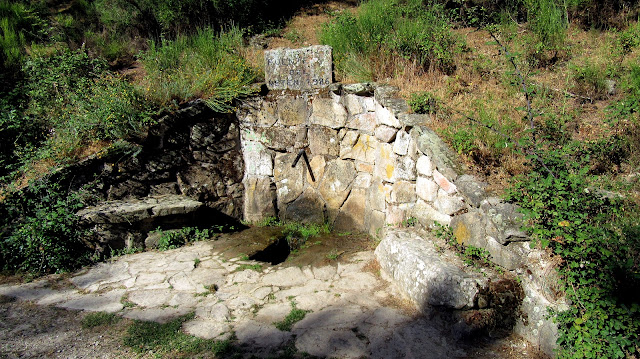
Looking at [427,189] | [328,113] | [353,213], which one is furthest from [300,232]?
[427,189]

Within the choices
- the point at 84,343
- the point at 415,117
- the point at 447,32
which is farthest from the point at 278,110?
the point at 84,343

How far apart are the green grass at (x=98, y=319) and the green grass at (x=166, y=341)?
212mm

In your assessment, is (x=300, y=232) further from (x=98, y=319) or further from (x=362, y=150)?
(x=98, y=319)

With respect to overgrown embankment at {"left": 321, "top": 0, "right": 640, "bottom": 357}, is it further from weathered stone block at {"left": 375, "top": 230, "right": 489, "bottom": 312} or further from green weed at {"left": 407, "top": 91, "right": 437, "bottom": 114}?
weathered stone block at {"left": 375, "top": 230, "right": 489, "bottom": 312}

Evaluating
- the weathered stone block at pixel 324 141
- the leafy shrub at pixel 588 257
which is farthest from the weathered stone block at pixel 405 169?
the leafy shrub at pixel 588 257

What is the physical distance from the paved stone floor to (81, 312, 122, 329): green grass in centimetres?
9

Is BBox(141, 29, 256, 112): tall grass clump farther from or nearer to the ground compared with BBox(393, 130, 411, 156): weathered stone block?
farther from the ground

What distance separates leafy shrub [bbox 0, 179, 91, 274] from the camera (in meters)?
3.85

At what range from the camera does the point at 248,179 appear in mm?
5426

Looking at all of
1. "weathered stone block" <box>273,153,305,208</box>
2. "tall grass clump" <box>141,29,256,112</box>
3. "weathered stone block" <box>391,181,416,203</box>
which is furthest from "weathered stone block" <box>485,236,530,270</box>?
"tall grass clump" <box>141,29,256,112</box>

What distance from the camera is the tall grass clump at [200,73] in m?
5.13

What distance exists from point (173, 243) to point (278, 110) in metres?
2.18

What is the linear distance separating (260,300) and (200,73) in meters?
3.51

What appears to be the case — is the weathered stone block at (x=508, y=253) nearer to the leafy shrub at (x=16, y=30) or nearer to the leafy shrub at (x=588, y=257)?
the leafy shrub at (x=588, y=257)
